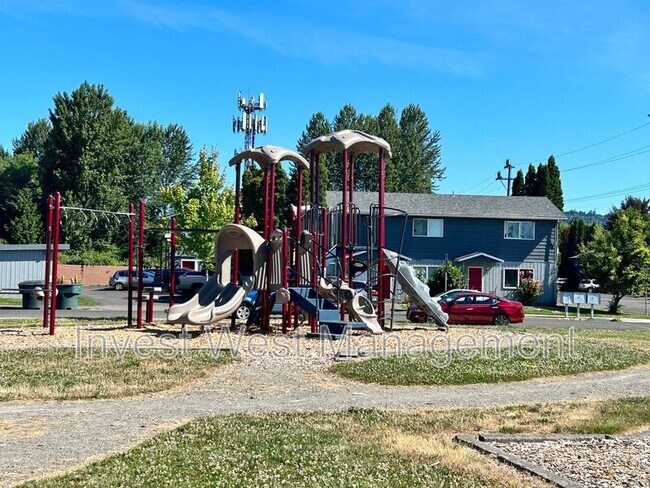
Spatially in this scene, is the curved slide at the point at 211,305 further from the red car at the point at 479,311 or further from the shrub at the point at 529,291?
the shrub at the point at 529,291

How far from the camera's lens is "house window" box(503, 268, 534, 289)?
43688mm

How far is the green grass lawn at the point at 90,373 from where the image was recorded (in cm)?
1034

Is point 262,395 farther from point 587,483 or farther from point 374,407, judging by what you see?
point 587,483

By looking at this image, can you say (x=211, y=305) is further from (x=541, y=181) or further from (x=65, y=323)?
(x=541, y=181)

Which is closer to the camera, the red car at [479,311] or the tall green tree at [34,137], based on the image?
the red car at [479,311]

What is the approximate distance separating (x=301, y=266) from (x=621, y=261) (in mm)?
26468

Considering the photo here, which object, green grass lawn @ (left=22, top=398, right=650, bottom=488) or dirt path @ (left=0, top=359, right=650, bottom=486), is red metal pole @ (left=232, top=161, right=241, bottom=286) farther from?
green grass lawn @ (left=22, top=398, right=650, bottom=488)

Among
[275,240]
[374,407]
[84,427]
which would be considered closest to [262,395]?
[374,407]

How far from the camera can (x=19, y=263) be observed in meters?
37.8

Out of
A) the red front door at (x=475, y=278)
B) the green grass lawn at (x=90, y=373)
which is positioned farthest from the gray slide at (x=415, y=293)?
the red front door at (x=475, y=278)

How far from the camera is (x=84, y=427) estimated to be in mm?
8375

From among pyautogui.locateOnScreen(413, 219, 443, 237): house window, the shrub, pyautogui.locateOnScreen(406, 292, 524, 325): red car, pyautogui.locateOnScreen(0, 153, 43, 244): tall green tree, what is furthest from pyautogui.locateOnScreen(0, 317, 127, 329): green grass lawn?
pyautogui.locateOnScreen(0, 153, 43, 244): tall green tree

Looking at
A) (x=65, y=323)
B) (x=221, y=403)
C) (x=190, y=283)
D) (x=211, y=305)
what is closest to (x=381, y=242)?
(x=211, y=305)

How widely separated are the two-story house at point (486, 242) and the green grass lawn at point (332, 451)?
33744mm
